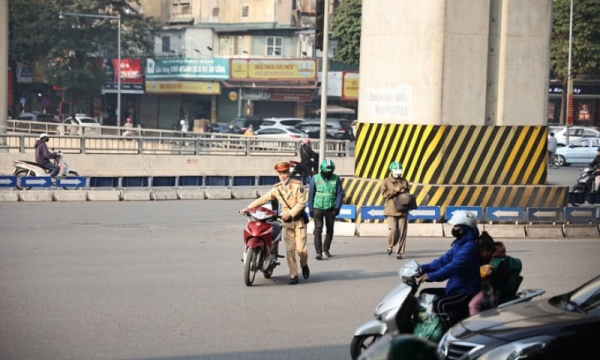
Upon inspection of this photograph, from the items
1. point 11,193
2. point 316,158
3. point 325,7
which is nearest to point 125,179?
point 11,193

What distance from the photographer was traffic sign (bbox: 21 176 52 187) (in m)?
27.4

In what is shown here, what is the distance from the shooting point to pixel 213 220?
23938 millimetres

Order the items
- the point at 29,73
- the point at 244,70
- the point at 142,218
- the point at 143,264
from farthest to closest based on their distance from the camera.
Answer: the point at 29,73 < the point at 244,70 < the point at 142,218 < the point at 143,264

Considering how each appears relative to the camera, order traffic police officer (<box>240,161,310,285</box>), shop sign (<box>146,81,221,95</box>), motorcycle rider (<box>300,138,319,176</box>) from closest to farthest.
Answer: traffic police officer (<box>240,161,310,285</box>) < motorcycle rider (<box>300,138,319,176</box>) < shop sign (<box>146,81,221,95</box>)

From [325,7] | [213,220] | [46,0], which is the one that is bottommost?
[213,220]

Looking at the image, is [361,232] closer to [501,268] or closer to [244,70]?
[501,268]

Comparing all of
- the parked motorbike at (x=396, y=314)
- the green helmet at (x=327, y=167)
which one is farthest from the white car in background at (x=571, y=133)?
the parked motorbike at (x=396, y=314)

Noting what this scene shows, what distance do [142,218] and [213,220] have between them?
5.28 ft

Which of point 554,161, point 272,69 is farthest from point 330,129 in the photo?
point 554,161

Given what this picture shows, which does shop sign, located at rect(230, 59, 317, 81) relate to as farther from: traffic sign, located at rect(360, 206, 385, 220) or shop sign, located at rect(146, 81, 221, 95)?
traffic sign, located at rect(360, 206, 385, 220)

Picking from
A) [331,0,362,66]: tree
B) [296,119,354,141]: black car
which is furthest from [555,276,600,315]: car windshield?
[331,0,362,66]: tree

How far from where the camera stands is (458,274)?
31.7 feet

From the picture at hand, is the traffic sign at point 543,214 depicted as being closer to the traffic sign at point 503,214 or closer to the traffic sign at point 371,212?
the traffic sign at point 503,214

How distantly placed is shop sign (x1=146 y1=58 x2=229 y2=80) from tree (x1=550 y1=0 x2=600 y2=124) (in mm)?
22303
